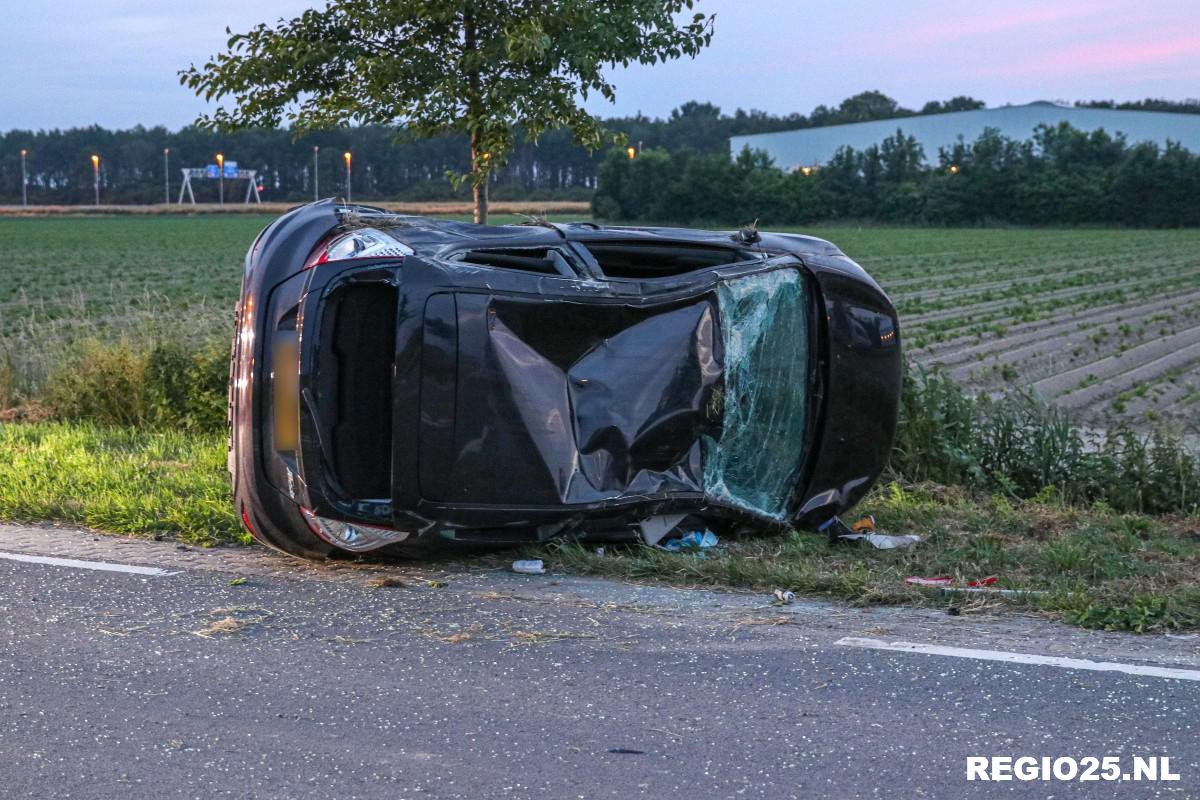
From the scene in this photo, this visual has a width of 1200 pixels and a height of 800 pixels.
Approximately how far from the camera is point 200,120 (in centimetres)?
1068

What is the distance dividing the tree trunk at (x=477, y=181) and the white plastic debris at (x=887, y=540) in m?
5.08

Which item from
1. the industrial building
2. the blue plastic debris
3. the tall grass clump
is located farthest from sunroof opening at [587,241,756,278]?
the industrial building

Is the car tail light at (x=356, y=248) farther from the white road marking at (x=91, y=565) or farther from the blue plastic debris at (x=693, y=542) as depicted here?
the blue plastic debris at (x=693, y=542)

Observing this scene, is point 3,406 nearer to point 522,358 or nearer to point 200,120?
point 200,120

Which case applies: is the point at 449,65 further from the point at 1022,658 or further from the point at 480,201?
the point at 1022,658

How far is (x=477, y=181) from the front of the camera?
10648 mm

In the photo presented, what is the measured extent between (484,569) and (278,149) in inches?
5246

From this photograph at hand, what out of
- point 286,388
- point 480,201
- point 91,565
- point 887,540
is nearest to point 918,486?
point 887,540

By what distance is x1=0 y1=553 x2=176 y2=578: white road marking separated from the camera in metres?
5.73

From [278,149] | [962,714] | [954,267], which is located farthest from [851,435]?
[278,149]

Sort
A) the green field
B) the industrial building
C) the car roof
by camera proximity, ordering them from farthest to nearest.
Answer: the industrial building → the car roof → the green field

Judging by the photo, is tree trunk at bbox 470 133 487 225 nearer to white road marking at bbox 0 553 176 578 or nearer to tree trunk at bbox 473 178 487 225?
tree trunk at bbox 473 178 487 225

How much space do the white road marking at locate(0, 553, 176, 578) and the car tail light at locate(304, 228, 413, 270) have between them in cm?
153

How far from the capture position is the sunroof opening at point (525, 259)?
5.80 m
